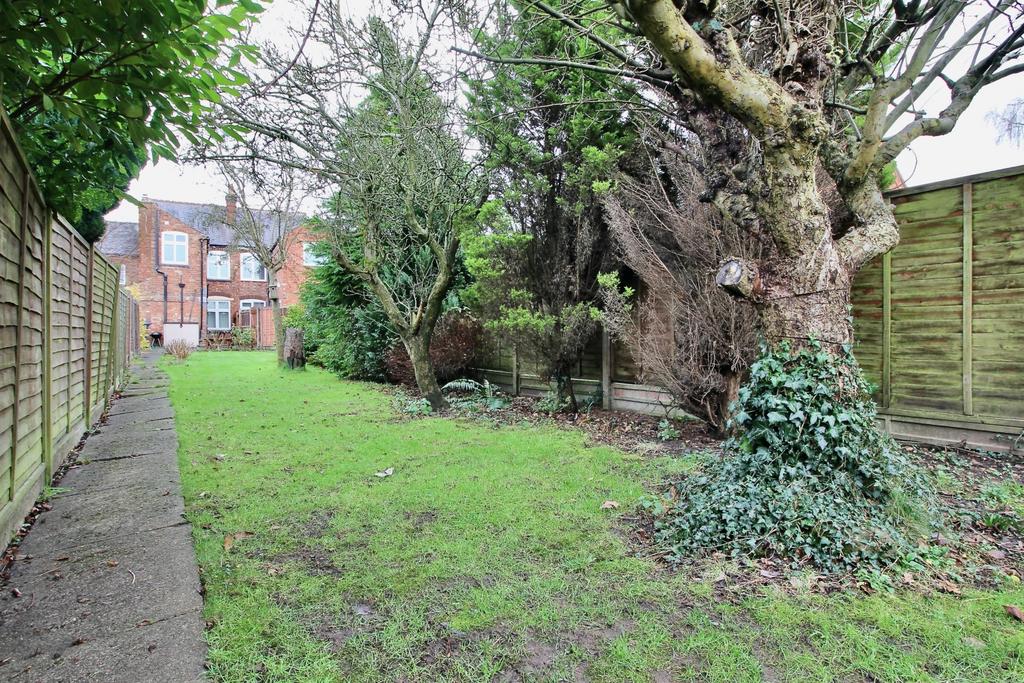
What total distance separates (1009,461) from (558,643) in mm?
4623

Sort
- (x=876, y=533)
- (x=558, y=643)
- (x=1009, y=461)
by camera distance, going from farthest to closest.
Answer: (x=1009, y=461), (x=876, y=533), (x=558, y=643)

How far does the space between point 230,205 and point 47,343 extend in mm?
13352

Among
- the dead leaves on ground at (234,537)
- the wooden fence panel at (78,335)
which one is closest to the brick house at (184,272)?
the wooden fence panel at (78,335)

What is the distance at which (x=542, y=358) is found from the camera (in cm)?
697

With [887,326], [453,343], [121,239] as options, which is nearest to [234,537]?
[887,326]

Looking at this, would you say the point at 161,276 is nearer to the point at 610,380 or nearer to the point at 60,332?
the point at 60,332

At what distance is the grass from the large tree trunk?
3705 millimetres

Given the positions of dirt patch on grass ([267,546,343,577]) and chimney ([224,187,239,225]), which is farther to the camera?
chimney ([224,187,239,225])

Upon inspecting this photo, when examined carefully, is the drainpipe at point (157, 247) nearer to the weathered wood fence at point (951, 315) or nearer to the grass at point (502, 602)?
the grass at point (502, 602)

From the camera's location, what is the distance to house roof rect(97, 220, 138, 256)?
25.8 m

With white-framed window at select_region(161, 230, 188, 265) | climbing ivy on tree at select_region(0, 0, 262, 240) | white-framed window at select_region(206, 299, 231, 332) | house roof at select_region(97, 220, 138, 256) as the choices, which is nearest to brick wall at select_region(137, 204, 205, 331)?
white-framed window at select_region(161, 230, 188, 265)

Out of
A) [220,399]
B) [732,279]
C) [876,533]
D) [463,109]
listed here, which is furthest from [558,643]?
[220,399]

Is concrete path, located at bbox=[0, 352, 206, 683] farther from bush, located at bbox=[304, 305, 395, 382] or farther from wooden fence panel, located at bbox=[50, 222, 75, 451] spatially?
bush, located at bbox=[304, 305, 395, 382]

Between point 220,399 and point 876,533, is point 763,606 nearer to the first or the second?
point 876,533
